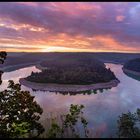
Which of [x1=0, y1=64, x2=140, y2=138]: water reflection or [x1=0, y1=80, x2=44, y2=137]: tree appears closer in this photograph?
[x1=0, y1=80, x2=44, y2=137]: tree

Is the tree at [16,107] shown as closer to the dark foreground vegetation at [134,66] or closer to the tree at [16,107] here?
the tree at [16,107]

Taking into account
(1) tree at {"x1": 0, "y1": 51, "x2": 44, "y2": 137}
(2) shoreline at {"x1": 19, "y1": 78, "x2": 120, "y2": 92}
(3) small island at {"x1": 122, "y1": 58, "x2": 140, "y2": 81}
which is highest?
(3) small island at {"x1": 122, "y1": 58, "x2": 140, "y2": 81}

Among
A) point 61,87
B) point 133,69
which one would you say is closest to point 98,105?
point 61,87

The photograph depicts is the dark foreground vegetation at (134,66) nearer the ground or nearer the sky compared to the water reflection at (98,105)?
nearer the sky

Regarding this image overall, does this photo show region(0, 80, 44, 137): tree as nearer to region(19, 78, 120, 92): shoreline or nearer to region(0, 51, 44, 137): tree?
region(0, 51, 44, 137): tree

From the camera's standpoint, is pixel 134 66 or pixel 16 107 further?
pixel 134 66

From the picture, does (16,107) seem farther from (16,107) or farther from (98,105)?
(98,105)

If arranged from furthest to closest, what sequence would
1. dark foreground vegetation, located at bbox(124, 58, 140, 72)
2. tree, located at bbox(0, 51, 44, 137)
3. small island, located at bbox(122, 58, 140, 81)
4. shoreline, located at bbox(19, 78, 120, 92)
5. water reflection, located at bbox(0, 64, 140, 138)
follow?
dark foreground vegetation, located at bbox(124, 58, 140, 72) → small island, located at bbox(122, 58, 140, 81) → shoreline, located at bbox(19, 78, 120, 92) → water reflection, located at bbox(0, 64, 140, 138) → tree, located at bbox(0, 51, 44, 137)

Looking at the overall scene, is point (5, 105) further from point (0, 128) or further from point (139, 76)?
point (139, 76)

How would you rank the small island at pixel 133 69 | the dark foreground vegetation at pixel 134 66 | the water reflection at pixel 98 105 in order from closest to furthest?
the water reflection at pixel 98 105
the small island at pixel 133 69
the dark foreground vegetation at pixel 134 66

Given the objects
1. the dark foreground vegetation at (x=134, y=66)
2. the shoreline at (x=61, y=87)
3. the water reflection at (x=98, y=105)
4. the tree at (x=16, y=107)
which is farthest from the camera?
the dark foreground vegetation at (x=134, y=66)

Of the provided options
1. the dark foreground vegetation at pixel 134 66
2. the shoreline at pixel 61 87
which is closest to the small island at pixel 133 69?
the dark foreground vegetation at pixel 134 66

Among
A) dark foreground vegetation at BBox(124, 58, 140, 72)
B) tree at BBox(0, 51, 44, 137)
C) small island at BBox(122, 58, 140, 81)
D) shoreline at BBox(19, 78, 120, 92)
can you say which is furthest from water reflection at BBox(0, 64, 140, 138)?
dark foreground vegetation at BBox(124, 58, 140, 72)
